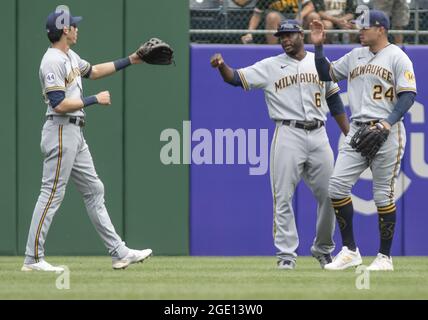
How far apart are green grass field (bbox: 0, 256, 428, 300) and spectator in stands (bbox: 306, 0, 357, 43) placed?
2.83 m

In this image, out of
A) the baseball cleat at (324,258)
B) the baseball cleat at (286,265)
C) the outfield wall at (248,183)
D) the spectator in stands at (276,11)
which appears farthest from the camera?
the spectator in stands at (276,11)

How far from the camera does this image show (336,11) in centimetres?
1202

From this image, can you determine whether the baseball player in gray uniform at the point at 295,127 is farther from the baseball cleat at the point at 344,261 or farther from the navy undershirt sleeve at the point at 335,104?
the baseball cleat at the point at 344,261

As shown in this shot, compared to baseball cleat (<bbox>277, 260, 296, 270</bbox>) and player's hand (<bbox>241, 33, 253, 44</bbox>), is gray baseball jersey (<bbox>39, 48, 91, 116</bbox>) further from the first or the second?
player's hand (<bbox>241, 33, 253, 44</bbox>)

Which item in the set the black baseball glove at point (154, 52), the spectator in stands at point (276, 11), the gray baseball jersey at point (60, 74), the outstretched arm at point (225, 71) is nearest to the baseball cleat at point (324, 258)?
the outstretched arm at point (225, 71)

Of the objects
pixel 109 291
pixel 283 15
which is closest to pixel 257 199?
pixel 283 15

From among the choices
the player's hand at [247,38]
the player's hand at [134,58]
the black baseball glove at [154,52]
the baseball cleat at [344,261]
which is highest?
the player's hand at [247,38]

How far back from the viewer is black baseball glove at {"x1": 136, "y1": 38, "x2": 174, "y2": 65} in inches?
368

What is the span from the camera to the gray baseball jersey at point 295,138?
936cm

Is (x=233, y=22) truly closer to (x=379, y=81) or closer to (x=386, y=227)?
(x=379, y=81)

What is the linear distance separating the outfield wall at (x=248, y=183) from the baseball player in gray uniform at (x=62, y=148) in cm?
229

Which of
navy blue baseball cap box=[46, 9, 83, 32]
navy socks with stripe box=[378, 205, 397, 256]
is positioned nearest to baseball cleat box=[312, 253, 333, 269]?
navy socks with stripe box=[378, 205, 397, 256]

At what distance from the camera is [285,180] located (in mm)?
9344


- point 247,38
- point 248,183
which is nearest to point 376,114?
point 248,183
